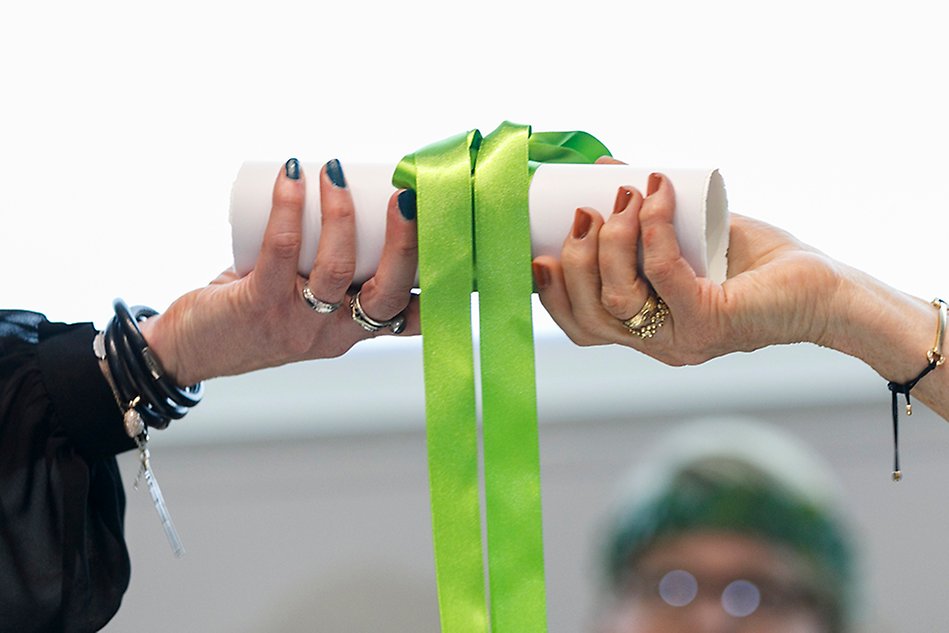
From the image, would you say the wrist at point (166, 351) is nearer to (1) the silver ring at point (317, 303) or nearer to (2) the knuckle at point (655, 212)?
(1) the silver ring at point (317, 303)

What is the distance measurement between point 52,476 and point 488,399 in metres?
0.35

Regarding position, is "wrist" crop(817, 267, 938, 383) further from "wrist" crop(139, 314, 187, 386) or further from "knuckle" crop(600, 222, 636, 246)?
"wrist" crop(139, 314, 187, 386)

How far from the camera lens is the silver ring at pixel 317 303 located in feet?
2.90

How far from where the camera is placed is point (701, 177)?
83cm

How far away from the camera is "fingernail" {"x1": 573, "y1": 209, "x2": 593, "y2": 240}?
824 mm

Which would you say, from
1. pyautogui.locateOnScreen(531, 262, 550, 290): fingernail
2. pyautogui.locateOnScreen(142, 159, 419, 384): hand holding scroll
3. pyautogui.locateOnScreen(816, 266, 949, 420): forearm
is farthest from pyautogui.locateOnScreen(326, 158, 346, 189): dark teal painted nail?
pyautogui.locateOnScreen(816, 266, 949, 420): forearm

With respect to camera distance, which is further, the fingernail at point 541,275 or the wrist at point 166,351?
Answer: the wrist at point 166,351

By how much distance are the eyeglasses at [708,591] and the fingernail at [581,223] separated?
0.38 meters

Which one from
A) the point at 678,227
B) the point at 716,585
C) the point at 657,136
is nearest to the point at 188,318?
the point at 678,227

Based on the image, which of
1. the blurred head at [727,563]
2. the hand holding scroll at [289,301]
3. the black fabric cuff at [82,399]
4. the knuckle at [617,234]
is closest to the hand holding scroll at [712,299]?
the knuckle at [617,234]

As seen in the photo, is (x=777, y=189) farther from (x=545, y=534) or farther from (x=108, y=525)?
(x=108, y=525)

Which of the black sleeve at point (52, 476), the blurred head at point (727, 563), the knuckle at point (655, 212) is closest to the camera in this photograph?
the knuckle at point (655, 212)

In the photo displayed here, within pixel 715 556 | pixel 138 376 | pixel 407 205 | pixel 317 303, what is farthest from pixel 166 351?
pixel 715 556

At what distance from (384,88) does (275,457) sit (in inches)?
18.9
